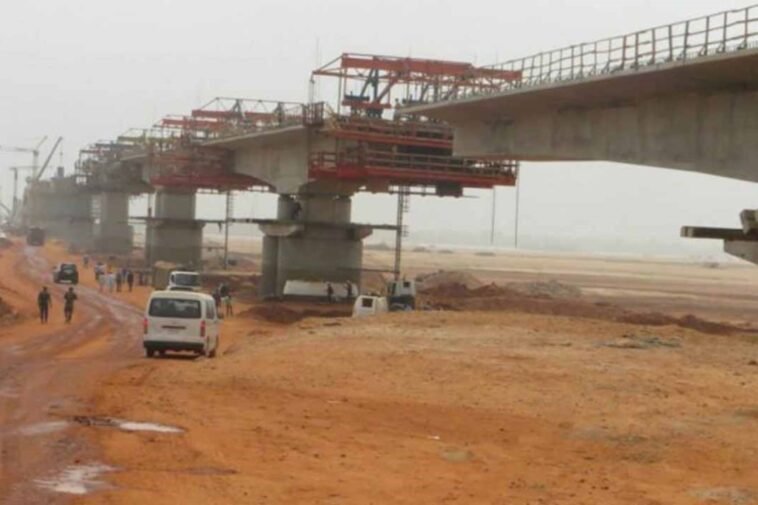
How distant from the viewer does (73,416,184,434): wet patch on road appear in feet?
60.2

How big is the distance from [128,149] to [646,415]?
4579 inches

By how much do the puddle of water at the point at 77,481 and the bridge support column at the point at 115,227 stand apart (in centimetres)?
12679

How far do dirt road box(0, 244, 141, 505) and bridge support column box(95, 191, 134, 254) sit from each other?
72.3 metres

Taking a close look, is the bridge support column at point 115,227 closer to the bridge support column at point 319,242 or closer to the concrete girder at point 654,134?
the bridge support column at point 319,242

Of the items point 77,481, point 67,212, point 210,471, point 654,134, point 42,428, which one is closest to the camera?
point 77,481

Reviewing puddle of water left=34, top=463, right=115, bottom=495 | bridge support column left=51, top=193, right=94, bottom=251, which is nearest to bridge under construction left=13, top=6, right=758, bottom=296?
puddle of water left=34, top=463, right=115, bottom=495

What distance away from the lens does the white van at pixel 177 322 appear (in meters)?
33.7

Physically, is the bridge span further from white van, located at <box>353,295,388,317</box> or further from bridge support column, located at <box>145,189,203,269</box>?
bridge support column, located at <box>145,189,203,269</box>

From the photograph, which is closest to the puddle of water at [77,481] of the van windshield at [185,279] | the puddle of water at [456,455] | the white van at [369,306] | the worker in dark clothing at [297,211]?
the puddle of water at [456,455]

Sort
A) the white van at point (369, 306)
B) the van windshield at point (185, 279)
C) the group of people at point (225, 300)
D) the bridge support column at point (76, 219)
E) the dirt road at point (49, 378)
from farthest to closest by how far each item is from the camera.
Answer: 1. the bridge support column at point (76, 219)
2. the van windshield at point (185, 279)
3. the group of people at point (225, 300)
4. the white van at point (369, 306)
5. the dirt road at point (49, 378)

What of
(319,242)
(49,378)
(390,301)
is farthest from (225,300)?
(49,378)

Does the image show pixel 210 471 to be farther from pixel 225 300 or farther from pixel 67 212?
pixel 67 212

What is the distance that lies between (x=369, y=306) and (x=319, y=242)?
15.8m

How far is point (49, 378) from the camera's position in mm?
26531
